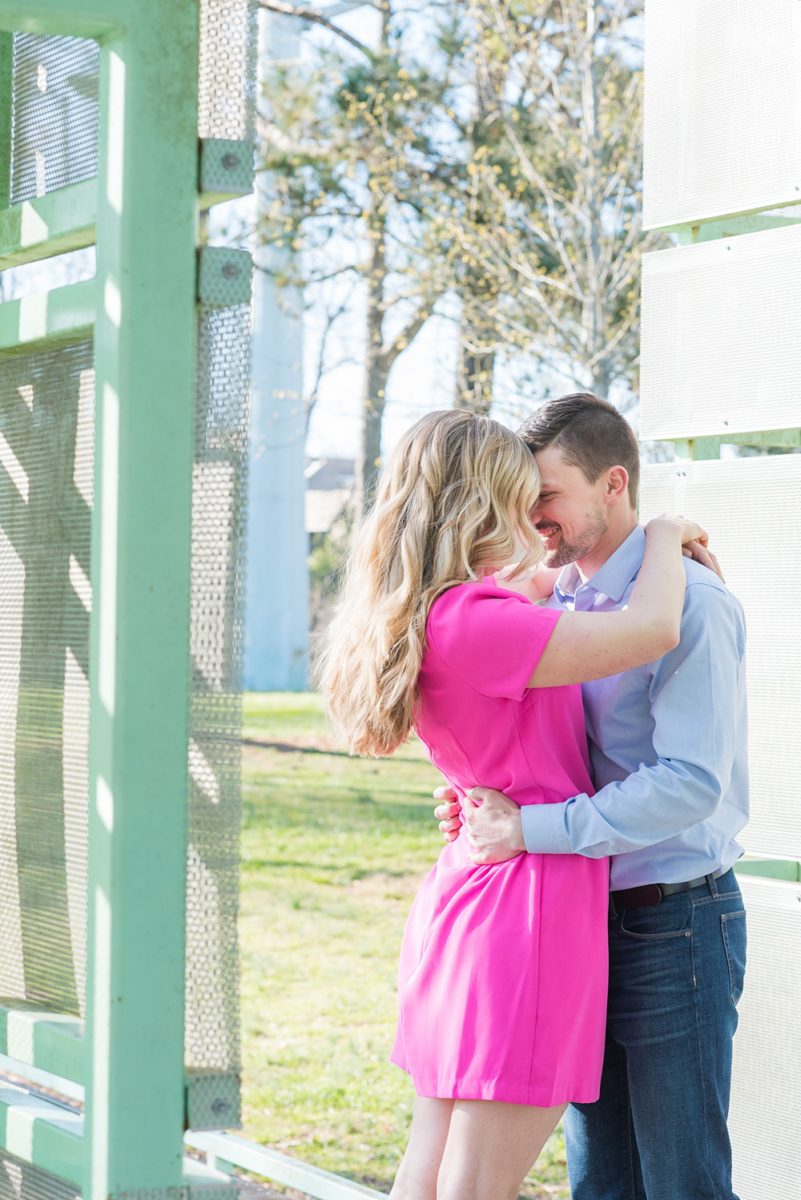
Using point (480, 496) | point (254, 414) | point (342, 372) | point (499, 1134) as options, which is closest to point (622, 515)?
point (480, 496)

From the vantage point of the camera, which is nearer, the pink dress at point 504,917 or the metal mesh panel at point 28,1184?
the metal mesh panel at point 28,1184

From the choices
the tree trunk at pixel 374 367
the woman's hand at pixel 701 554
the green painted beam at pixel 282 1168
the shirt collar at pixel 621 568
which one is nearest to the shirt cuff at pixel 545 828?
the shirt collar at pixel 621 568

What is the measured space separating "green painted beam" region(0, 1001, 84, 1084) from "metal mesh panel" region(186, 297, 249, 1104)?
0.22 m

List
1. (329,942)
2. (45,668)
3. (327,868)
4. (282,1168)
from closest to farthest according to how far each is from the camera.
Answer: (45,668)
(282,1168)
(329,942)
(327,868)

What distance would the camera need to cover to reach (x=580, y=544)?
2922mm

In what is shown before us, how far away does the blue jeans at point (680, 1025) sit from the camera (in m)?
2.68

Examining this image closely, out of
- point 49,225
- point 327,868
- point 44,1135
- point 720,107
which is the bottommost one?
point 327,868

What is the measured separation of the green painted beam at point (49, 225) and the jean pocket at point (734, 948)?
1.64m

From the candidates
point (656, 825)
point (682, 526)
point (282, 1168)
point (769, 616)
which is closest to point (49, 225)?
point (682, 526)

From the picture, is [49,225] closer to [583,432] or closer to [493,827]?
[583,432]

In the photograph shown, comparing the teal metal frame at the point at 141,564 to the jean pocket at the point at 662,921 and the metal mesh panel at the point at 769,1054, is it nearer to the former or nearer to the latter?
the jean pocket at the point at 662,921

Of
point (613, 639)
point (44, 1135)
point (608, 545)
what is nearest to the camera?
point (44, 1135)

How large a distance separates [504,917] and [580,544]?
0.76 m

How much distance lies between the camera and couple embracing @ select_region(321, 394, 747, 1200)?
2520 mm
